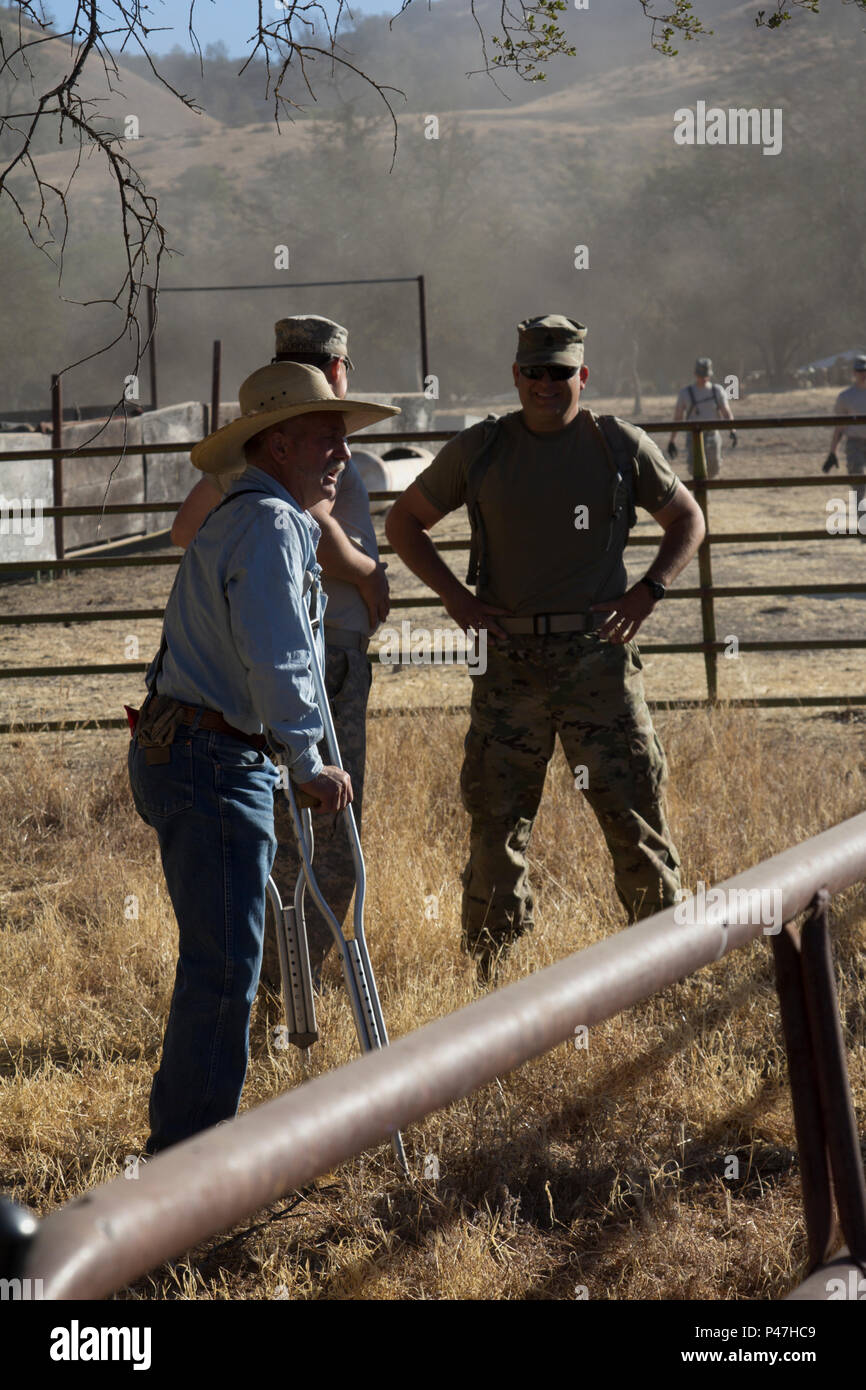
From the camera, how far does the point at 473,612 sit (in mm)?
4180

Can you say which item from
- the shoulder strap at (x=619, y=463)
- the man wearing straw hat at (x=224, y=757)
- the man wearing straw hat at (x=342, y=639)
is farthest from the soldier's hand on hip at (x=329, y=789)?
the shoulder strap at (x=619, y=463)

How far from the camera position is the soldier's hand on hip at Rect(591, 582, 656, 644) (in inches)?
161

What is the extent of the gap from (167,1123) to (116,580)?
1205 cm

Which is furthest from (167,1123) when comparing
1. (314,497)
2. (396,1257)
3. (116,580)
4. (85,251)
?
(85,251)

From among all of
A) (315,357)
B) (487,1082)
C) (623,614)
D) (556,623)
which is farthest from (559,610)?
(487,1082)

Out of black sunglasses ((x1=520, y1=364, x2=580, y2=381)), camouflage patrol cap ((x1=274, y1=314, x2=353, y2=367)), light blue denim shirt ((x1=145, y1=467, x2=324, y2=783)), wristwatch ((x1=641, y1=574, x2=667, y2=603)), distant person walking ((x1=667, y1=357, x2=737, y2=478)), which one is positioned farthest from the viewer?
distant person walking ((x1=667, y1=357, x2=737, y2=478))

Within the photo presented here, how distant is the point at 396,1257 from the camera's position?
114 inches

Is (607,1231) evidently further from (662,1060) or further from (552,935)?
(552,935)

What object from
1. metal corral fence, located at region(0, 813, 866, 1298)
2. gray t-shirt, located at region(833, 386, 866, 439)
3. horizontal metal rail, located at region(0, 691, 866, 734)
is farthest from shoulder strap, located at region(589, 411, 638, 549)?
gray t-shirt, located at region(833, 386, 866, 439)

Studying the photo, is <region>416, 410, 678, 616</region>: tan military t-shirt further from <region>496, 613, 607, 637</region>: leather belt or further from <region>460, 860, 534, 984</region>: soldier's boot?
<region>460, 860, 534, 984</region>: soldier's boot

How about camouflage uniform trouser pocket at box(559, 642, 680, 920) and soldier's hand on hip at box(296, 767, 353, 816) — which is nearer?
soldier's hand on hip at box(296, 767, 353, 816)

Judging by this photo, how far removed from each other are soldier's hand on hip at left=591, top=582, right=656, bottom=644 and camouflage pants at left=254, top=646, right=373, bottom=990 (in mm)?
715

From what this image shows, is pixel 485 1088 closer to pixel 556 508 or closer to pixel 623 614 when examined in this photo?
pixel 623 614

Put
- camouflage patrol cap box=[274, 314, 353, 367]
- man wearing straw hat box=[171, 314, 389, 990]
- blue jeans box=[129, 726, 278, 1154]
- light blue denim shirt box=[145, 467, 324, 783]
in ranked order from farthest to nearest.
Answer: man wearing straw hat box=[171, 314, 389, 990], camouflage patrol cap box=[274, 314, 353, 367], blue jeans box=[129, 726, 278, 1154], light blue denim shirt box=[145, 467, 324, 783]
